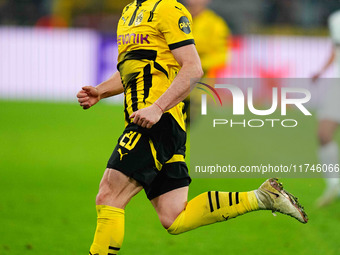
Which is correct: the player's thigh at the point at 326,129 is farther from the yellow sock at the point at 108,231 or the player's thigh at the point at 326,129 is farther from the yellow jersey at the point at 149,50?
the yellow sock at the point at 108,231

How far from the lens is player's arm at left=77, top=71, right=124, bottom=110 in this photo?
4406mm

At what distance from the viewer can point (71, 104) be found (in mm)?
16953

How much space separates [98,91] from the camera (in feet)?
14.6

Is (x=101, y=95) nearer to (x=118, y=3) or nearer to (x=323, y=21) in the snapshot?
(x=323, y=21)

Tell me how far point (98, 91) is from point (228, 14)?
14.4m

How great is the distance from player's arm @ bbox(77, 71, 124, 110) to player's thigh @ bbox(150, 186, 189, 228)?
775mm

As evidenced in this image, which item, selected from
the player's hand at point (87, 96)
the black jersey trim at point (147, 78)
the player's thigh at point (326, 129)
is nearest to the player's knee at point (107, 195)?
the black jersey trim at point (147, 78)

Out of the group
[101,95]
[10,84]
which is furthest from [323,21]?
[101,95]

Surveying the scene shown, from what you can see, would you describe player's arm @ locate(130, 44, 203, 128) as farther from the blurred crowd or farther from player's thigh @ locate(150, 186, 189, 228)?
the blurred crowd

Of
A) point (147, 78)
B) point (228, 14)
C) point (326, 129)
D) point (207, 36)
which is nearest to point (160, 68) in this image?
point (147, 78)

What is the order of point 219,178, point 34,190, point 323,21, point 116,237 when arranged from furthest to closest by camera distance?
point 323,21 → point 219,178 → point 34,190 → point 116,237

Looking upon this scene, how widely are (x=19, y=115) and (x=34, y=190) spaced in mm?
6891

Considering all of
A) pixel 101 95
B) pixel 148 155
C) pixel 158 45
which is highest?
pixel 158 45

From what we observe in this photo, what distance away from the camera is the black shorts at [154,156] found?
3906 mm
